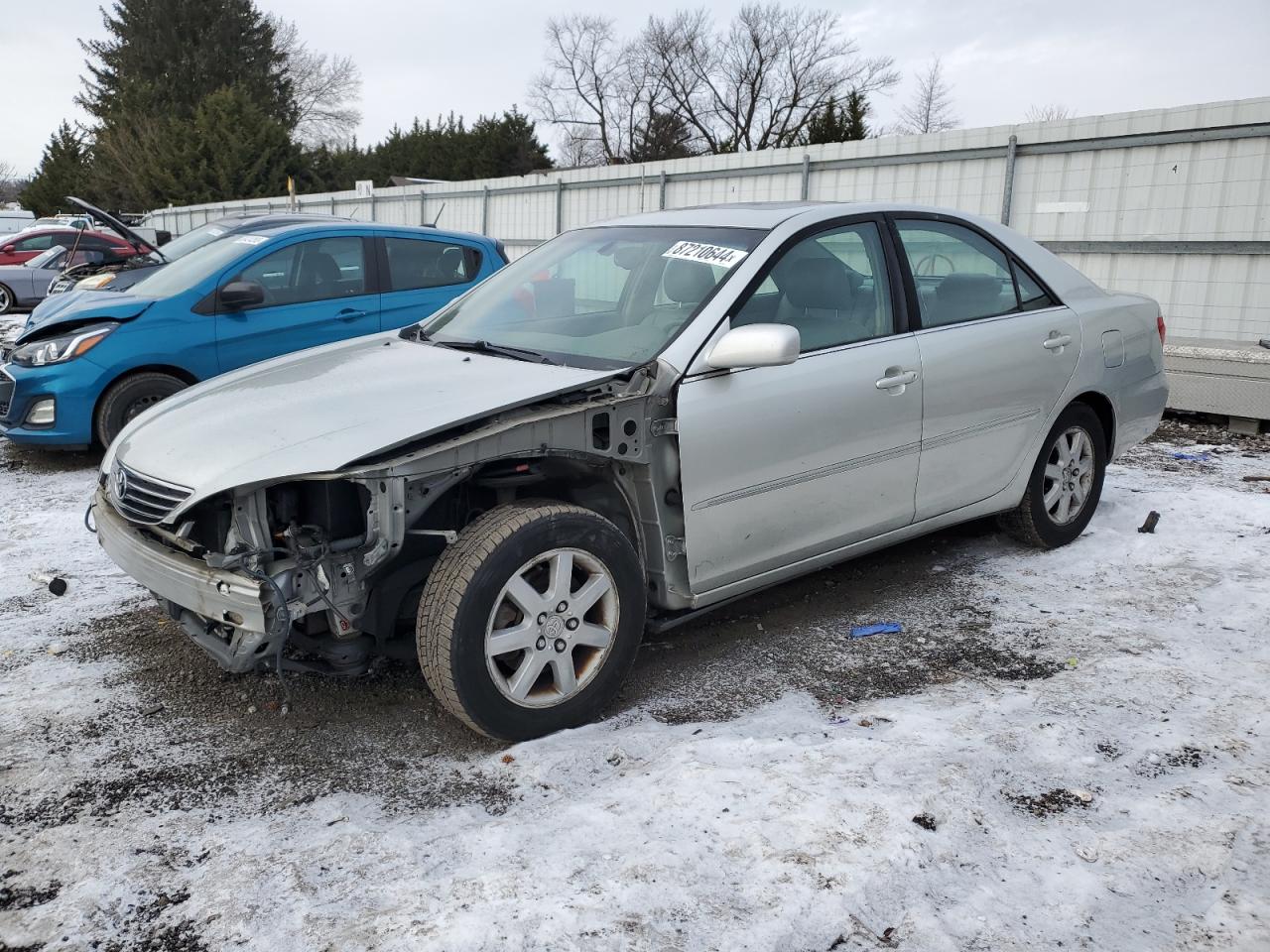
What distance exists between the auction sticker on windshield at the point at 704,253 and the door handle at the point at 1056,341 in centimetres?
171

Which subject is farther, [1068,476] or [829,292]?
[1068,476]

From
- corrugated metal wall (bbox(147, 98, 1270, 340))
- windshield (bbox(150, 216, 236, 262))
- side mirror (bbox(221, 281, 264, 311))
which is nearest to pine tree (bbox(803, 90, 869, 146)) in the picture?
corrugated metal wall (bbox(147, 98, 1270, 340))

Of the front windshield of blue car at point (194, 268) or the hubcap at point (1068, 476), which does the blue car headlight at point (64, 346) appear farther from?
the hubcap at point (1068, 476)

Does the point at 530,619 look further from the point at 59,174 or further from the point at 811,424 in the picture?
the point at 59,174

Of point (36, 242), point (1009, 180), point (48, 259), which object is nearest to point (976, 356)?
point (1009, 180)

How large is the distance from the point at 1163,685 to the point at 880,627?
3.45 feet

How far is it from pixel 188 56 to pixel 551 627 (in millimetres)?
53450

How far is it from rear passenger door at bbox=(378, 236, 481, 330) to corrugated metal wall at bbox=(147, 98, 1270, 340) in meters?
1.33

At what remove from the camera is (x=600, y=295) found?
4.00 meters

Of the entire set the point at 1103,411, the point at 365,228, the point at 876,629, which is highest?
the point at 365,228

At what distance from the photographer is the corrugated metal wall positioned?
9250 millimetres

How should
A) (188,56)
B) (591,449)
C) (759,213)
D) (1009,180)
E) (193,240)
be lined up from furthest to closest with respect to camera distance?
(188,56), (1009,180), (193,240), (759,213), (591,449)

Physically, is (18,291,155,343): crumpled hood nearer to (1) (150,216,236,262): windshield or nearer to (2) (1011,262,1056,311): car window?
(1) (150,216,236,262): windshield

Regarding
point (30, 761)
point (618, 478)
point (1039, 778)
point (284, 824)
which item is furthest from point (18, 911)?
point (1039, 778)
